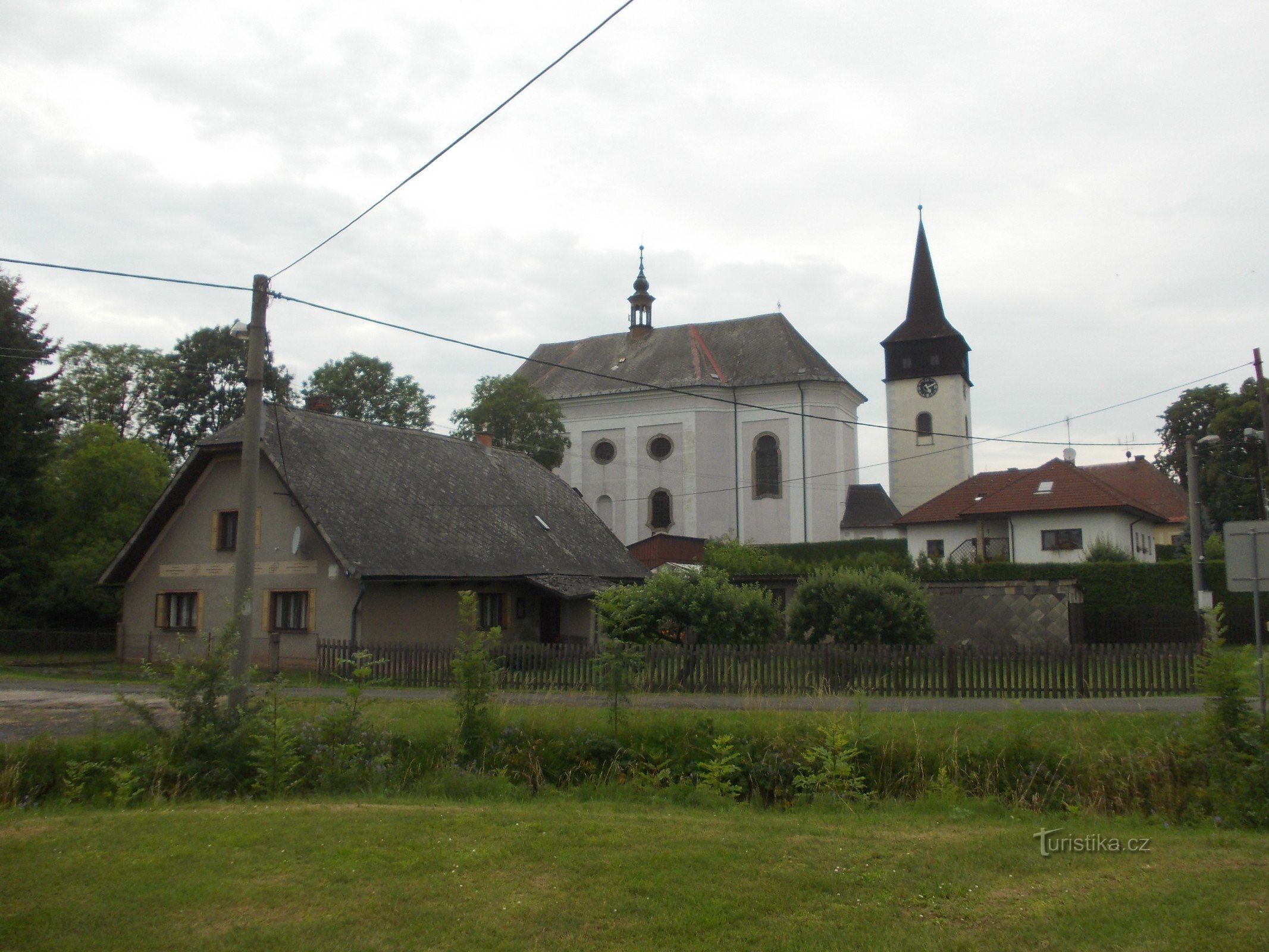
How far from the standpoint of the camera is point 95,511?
36.5 metres

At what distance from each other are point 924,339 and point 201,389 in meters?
37.1

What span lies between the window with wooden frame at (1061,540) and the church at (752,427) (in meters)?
13.1

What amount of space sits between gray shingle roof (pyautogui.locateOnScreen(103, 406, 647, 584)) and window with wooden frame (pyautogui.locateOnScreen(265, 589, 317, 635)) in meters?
1.98

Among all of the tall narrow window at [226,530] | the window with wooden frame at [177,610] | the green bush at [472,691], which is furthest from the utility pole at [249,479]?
the window with wooden frame at [177,610]

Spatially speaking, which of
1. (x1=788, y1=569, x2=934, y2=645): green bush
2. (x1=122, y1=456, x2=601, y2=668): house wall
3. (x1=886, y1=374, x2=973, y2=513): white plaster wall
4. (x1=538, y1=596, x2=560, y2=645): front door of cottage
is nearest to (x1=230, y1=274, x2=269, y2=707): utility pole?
(x1=122, y1=456, x2=601, y2=668): house wall

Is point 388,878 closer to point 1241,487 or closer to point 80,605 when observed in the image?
point 80,605

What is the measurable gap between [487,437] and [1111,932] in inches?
1212

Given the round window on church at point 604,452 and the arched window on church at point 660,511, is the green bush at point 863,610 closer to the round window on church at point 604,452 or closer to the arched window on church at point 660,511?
the arched window on church at point 660,511

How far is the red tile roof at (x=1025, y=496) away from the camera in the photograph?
36.2 meters

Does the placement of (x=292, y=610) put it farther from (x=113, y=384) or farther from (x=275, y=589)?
(x=113, y=384)

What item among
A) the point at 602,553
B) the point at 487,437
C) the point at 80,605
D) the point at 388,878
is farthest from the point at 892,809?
the point at 80,605

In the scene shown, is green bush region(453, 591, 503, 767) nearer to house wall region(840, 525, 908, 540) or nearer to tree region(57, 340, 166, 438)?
house wall region(840, 525, 908, 540)

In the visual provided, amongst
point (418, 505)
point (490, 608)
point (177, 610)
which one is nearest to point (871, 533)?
point (490, 608)

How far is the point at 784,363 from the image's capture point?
53000mm
